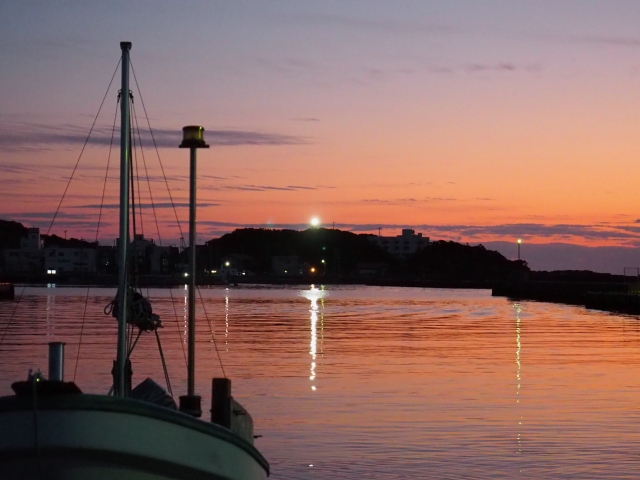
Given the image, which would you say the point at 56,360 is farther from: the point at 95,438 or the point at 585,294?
the point at 585,294

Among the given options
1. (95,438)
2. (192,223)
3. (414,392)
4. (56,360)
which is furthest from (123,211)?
(414,392)

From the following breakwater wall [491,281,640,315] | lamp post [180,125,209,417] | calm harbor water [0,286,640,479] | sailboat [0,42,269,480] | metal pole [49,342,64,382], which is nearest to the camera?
sailboat [0,42,269,480]

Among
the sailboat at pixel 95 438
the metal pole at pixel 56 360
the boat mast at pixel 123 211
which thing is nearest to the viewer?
the sailboat at pixel 95 438

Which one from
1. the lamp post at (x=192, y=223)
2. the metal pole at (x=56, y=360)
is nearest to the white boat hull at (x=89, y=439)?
the metal pole at (x=56, y=360)

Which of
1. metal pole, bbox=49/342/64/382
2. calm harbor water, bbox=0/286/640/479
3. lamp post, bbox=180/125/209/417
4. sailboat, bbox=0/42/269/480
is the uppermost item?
lamp post, bbox=180/125/209/417

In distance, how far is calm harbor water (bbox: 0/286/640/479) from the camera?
15555 mm

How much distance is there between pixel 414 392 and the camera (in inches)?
931

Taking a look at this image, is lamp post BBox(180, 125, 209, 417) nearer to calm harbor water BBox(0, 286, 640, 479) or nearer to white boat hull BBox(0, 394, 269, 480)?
calm harbor water BBox(0, 286, 640, 479)

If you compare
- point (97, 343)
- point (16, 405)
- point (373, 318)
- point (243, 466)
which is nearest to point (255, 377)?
point (97, 343)

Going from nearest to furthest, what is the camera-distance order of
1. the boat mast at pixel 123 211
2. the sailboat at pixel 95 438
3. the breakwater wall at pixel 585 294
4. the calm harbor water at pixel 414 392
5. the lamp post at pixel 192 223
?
the sailboat at pixel 95 438
the boat mast at pixel 123 211
the lamp post at pixel 192 223
the calm harbor water at pixel 414 392
the breakwater wall at pixel 585 294

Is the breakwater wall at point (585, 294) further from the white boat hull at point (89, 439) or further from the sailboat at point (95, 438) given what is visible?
the white boat hull at point (89, 439)

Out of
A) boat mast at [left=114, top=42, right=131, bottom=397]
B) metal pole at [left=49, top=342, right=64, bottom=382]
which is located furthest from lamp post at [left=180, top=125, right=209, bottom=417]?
metal pole at [left=49, top=342, right=64, bottom=382]

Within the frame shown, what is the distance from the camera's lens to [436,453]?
15930 millimetres

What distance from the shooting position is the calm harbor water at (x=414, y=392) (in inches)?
612
